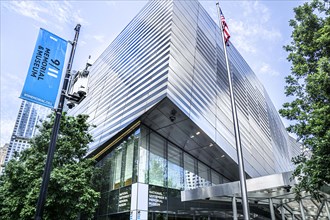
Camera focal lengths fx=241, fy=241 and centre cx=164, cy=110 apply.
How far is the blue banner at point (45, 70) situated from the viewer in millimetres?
5676

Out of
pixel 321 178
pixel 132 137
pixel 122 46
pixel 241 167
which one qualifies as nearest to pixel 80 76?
pixel 241 167

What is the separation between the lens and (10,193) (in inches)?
587

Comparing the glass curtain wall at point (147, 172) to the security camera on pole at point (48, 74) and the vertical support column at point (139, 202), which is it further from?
the security camera on pole at point (48, 74)

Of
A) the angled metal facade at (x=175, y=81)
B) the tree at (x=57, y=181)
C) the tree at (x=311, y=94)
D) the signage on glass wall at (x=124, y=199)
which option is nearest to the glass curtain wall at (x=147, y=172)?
the signage on glass wall at (x=124, y=199)

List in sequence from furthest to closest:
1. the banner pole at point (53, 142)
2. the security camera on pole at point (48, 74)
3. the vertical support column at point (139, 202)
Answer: the vertical support column at point (139, 202)
the security camera on pole at point (48, 74)
the banner pole at point (53, 142)

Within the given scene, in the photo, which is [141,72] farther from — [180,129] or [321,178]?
[321,178]

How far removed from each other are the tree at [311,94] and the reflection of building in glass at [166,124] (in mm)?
7080

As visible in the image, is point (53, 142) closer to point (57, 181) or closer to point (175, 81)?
point (57, 181)

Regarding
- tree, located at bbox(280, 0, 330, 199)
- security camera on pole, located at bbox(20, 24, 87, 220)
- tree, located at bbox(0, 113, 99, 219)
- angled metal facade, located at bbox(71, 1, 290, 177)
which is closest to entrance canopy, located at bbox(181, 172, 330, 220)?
tree, located at bbox(280, 0, 330, 199)

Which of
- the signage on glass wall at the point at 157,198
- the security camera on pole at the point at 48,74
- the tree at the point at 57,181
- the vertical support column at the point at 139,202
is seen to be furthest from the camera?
the signage on glass wall at the point at 157,198

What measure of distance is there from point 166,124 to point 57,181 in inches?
Answer: 306

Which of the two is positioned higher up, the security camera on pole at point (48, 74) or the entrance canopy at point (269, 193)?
the security camera on pole at point (48, 74)

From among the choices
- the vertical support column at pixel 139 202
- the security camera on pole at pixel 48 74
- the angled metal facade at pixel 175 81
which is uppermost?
the angled metal facade at pixel 175 81

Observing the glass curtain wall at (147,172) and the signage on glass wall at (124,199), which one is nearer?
the signage on glass wall at (124,199)
